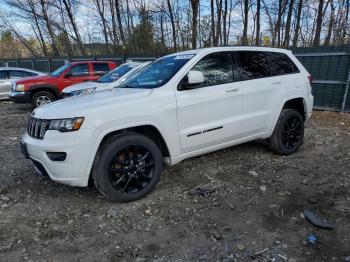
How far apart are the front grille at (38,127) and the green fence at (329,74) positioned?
8.17m

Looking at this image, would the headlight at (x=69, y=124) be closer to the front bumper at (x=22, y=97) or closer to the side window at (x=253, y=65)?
the side window at (x=253, y=65)

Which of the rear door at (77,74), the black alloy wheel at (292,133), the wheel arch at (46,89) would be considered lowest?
the black alloy wheel at (292,133)

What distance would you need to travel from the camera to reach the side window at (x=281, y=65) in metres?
4.68

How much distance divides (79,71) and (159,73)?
7422 millimetres

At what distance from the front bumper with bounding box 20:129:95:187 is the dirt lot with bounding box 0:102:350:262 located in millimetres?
494

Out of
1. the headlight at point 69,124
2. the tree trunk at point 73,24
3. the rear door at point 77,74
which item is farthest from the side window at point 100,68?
the tree trunk at point 73,24

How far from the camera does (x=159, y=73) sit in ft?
13.3

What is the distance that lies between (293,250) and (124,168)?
191 cm

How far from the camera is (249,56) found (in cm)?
444

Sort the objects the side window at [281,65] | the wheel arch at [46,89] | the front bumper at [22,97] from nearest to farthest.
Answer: the side window at [281,65] < the front bumper at [22,97] < the wheel arch at [46,89]

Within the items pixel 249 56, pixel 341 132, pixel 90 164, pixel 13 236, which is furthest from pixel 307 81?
pixel 13 236

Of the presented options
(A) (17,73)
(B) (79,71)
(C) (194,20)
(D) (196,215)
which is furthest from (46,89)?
(C) (194,20)

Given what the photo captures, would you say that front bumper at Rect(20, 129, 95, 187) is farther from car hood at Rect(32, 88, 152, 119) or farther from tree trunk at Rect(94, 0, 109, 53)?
tree trunk at Rect(94, 0, 109, 53)

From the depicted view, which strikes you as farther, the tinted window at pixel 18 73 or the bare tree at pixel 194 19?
the bare tree at pixel 194 19
